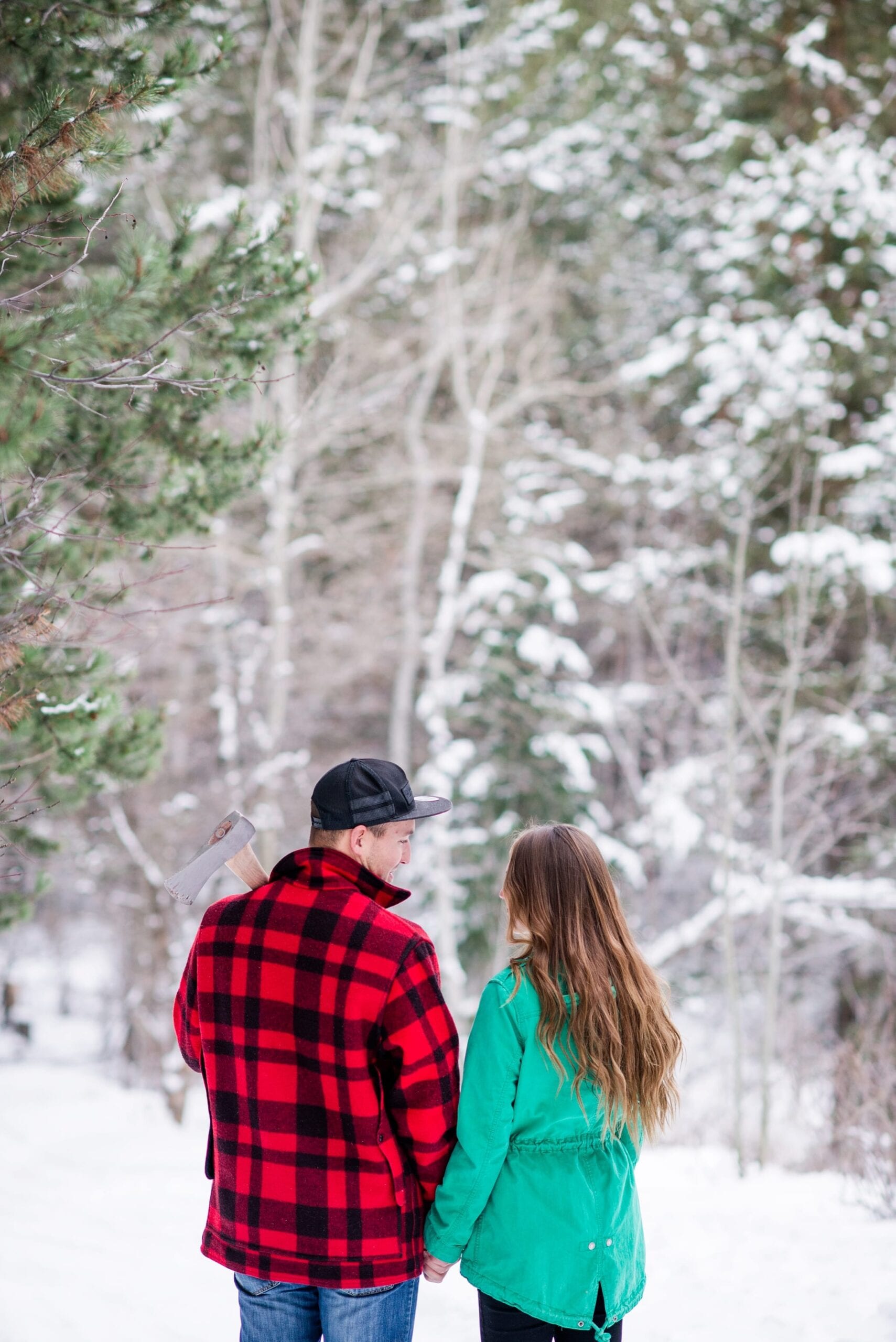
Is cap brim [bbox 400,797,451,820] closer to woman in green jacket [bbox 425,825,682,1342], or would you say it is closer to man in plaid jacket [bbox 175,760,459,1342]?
man in plaid jacket [bbox 175,760,459,1342]

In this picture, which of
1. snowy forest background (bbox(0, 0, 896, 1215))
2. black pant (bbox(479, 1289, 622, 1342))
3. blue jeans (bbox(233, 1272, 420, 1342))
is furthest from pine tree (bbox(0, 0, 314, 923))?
black pant (bbox(479, 1289, 622, 1342))

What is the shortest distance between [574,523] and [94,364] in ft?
36.1

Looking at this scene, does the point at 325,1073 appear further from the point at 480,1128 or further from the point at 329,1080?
the point at 480,1128

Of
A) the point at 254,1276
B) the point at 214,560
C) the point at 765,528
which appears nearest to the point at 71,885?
the point at 214,560

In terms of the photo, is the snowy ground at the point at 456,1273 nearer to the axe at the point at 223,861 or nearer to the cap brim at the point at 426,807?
the axe at the point at 223,861

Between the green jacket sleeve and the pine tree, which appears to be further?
the pine tree

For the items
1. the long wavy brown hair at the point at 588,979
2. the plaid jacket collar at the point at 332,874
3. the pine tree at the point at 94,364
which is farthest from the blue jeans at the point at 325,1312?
the pine tree at the point at 94,364

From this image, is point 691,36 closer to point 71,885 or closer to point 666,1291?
point 666,1291

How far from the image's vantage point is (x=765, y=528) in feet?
32.2

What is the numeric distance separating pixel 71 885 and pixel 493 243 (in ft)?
34.6

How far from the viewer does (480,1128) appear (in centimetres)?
189

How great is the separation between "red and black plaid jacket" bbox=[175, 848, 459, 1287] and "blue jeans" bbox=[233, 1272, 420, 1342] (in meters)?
0.05

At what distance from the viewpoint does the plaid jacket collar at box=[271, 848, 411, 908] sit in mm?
1884

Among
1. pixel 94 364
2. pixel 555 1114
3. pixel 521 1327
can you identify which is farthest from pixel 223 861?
pixel 94 364
